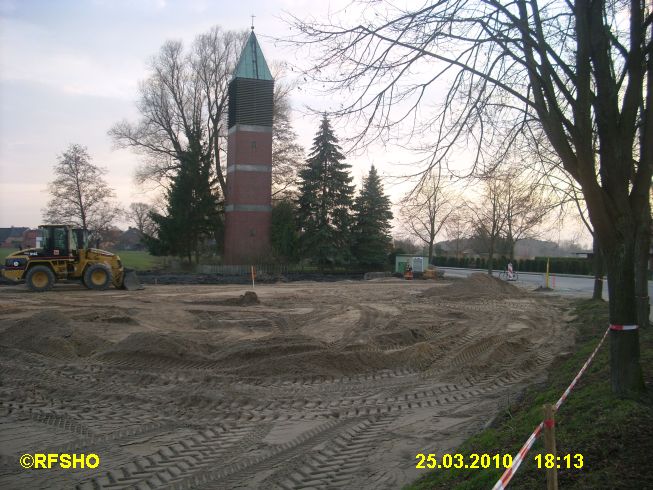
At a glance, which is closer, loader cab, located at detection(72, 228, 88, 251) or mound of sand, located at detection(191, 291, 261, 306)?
mound of sand, located at detection(191, 291, 261, 306)

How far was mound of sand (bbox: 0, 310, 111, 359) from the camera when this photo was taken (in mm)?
11061

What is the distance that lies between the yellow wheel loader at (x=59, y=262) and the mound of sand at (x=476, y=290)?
1558 centimetres

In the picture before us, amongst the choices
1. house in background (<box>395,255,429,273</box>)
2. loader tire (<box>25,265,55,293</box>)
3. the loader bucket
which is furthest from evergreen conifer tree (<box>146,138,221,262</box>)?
loader tire (<box>25,265,55,293</box>)

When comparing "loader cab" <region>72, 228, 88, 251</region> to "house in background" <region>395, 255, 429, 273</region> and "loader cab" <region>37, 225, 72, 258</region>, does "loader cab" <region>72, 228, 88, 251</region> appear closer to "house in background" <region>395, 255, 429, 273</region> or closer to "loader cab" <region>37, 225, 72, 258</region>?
"loader cab" <region>37, 225, 72, 258</region>

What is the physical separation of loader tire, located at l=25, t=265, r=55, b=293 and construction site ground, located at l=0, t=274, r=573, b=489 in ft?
24.9

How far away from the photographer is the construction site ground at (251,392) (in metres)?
5.60

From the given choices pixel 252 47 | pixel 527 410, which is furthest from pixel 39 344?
pixel 252 47

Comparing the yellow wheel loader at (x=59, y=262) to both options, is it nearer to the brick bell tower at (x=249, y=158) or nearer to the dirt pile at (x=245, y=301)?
the dirt pile at (x=245, y=301)

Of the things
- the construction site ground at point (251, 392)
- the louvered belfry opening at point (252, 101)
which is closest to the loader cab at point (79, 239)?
the construction site ground at point (251, 392)

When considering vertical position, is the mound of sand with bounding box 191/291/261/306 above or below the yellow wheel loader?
below

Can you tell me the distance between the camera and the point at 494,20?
6.84 m

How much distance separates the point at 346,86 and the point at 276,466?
4.88 metres

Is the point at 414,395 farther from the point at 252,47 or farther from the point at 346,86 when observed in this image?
the point at 252,47

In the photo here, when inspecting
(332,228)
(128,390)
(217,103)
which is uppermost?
(217,103)
